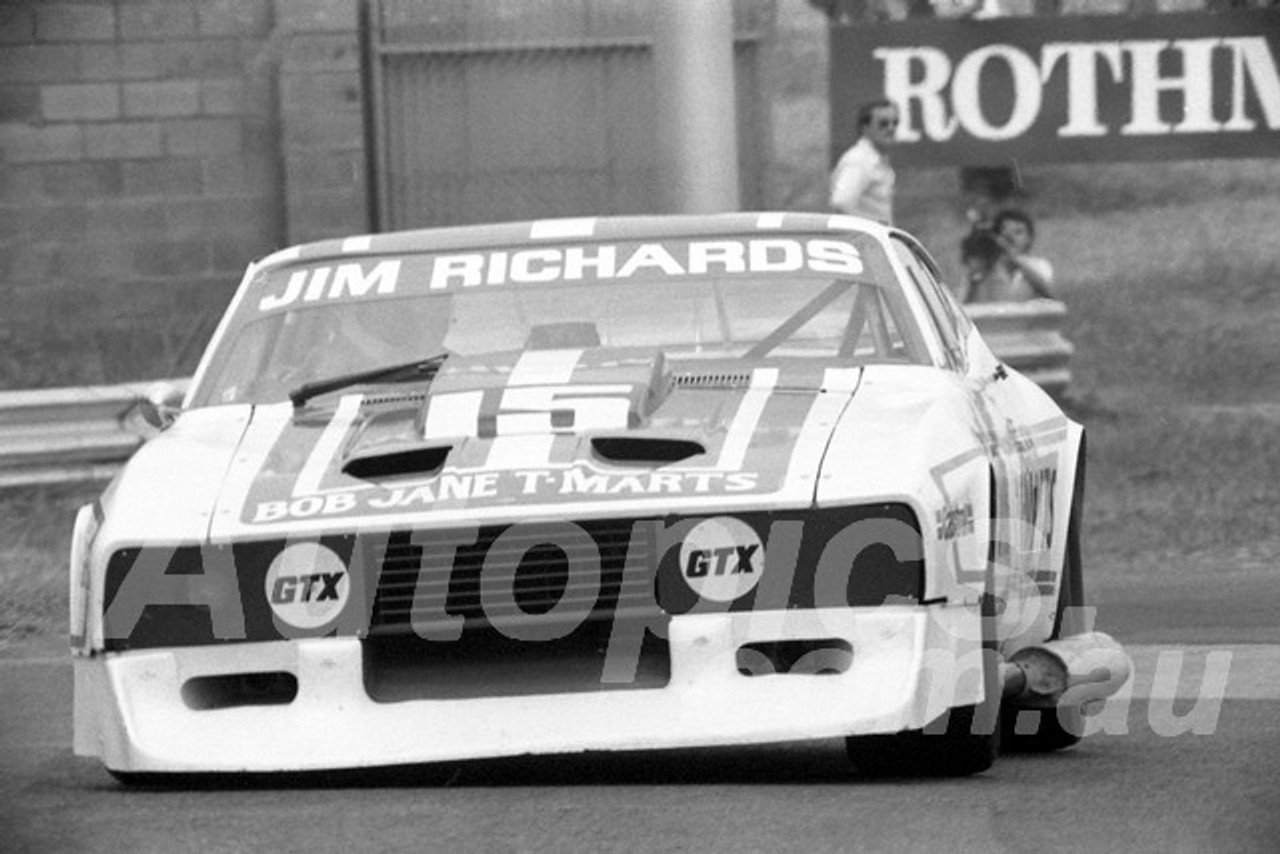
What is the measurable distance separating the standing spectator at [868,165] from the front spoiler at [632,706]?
9654mm

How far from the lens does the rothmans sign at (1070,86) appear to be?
15.9 metres

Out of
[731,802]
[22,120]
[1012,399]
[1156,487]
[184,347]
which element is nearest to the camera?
[731,802]

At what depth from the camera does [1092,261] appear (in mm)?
18406

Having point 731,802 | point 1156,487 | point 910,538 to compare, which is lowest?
point 1156,487

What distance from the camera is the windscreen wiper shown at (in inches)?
276

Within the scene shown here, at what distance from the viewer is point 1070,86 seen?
1608 centimetres

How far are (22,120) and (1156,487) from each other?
330 inches

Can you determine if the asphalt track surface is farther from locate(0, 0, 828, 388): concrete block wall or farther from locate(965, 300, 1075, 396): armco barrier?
locate(0, 0, 828, 388): concrete block wall

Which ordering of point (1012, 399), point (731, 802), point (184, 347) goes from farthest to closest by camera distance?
1. point (184, 347)
2. point (1012, 399)
3. point (731, 802)

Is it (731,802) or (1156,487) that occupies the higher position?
(731,802)

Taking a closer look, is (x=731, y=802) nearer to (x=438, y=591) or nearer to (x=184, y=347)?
(x=438, y=591)

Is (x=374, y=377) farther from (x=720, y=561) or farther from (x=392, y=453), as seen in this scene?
(x=720, y=561)

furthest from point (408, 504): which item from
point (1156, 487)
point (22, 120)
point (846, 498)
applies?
point (22, 120)

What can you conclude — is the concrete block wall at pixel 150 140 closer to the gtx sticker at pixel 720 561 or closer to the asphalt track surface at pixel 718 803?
the asphalt track surface at pixel 718 803
